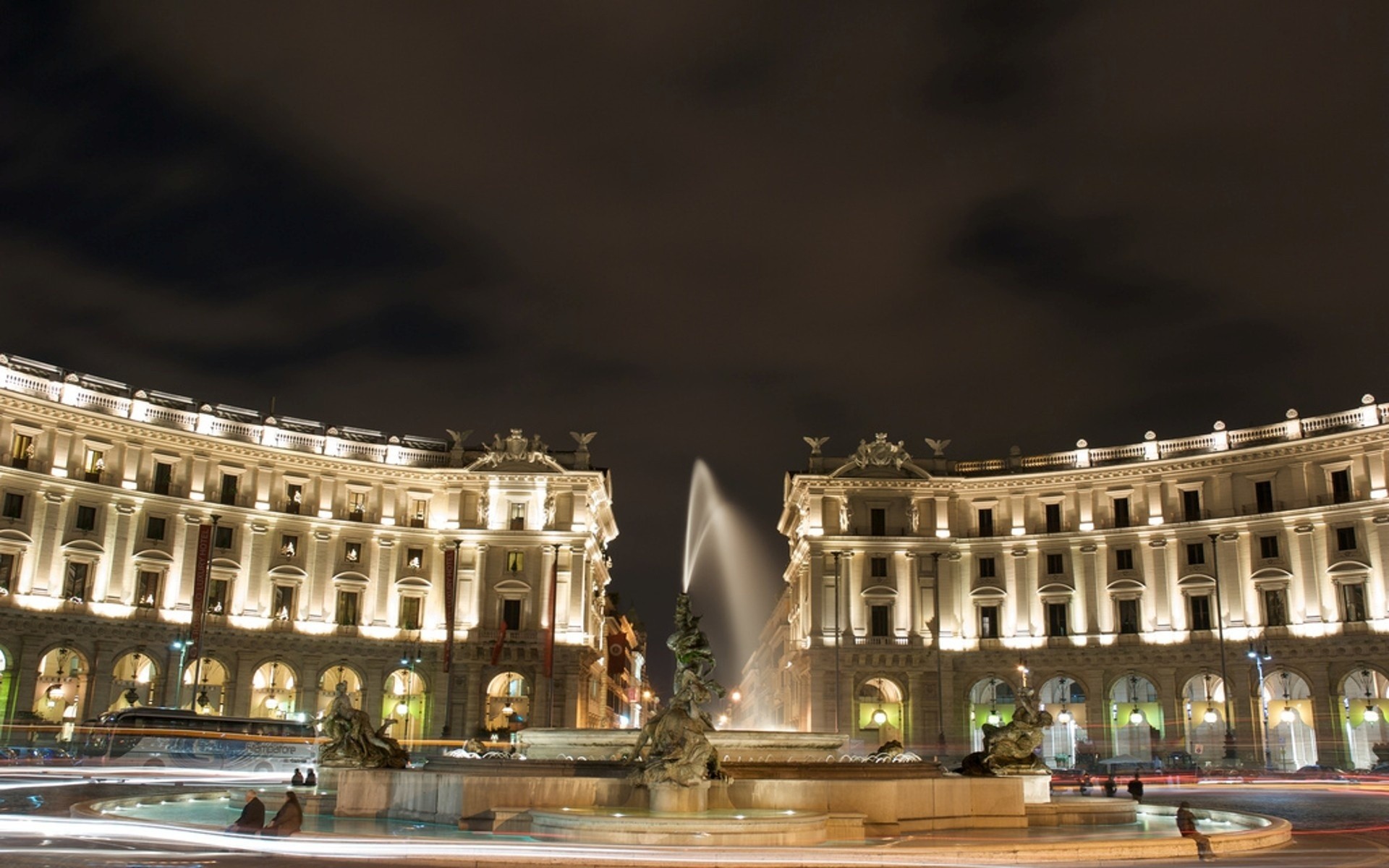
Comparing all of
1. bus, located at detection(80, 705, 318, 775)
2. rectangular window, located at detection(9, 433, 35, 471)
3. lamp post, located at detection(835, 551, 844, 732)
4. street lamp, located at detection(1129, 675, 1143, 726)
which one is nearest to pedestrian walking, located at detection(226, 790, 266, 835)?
bus, located at detection(80, 705, 318, 775)

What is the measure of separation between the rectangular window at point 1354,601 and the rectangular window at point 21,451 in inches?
2532

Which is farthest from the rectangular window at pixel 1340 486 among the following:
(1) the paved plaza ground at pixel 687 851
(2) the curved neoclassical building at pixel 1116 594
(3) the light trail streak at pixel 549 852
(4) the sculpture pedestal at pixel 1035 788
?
(3) the light trail streak at pixel 549 852

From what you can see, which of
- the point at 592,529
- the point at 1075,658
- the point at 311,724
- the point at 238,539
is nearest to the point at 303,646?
the point at 238,539

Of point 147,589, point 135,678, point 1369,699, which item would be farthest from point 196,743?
point 1369,699

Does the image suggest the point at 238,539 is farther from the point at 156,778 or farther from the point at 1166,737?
the point at 1166,737

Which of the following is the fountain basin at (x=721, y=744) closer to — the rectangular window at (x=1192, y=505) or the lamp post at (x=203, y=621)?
the lamp post at (x=203, y=621)

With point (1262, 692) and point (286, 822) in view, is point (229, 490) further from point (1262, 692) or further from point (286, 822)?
point (1262, 692)

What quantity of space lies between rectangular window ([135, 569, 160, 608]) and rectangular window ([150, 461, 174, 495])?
14.0 ft

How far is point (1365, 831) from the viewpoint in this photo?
2450cm

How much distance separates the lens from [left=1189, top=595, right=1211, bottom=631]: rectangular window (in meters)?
64.8

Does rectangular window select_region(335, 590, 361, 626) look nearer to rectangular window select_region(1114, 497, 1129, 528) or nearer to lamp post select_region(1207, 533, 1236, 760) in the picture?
rectangular window select_region(1114, 497, 1129, 528)

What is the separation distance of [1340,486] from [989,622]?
1967 centimetres

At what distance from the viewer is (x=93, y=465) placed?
2421 inches

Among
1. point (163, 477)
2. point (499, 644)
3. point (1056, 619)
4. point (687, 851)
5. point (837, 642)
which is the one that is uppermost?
point (163, 477)
